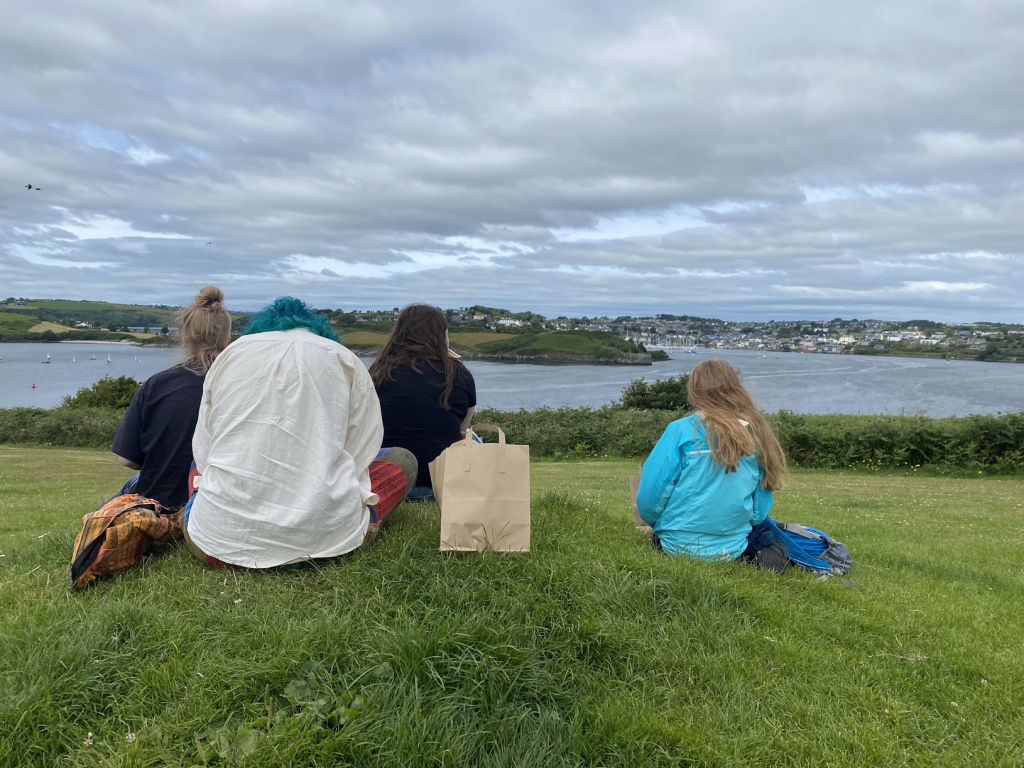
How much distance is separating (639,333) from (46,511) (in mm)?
95357

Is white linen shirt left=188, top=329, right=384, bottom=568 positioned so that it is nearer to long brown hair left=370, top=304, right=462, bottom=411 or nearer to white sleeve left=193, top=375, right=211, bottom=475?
white sleeve left=193, top=375, right=211, bottom=475

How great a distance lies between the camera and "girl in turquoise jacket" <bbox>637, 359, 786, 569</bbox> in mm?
4230

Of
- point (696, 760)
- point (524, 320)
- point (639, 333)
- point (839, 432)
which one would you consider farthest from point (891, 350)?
point (696, 760)

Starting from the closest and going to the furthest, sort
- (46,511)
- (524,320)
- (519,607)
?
(519,607) < (46,511) < (524,320)

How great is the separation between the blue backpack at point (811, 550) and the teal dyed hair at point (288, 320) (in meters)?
3.32

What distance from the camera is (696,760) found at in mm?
2352

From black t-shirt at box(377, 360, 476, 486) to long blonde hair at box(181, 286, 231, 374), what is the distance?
1.23m

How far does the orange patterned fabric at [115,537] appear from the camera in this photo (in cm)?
328

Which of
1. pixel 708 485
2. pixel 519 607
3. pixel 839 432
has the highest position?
pixel 708 485

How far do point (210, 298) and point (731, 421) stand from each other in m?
3.67

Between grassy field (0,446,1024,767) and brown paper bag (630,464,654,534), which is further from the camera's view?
brown paper bag (630,464,654,534)

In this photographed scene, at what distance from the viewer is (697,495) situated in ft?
14.1

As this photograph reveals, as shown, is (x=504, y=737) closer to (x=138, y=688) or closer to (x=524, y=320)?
(x=138, y=688)


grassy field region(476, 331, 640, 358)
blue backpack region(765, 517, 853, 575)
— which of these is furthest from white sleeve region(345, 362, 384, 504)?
grassy field region(476, 331, 640, 358)
